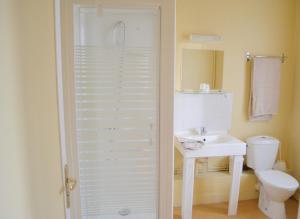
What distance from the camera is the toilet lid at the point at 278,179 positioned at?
2271mm

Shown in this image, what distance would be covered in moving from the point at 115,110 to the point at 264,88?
84.6 inches

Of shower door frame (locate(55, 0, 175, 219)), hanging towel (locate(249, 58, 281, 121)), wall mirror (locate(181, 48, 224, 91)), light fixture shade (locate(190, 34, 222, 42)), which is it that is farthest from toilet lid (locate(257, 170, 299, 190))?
light fixture shade (locate(190, 34, 222, 42))

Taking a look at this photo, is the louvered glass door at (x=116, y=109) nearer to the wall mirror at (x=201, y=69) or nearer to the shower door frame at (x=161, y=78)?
the shower door frame at (x=161, y=78)

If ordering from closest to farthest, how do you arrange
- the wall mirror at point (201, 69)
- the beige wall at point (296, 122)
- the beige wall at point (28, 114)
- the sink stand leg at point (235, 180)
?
the beige wall at point (28, 114) < the sink stand leg at point (235, 180) < the wall mirror at point (201, 69) < the beige wall at point (296, 122)

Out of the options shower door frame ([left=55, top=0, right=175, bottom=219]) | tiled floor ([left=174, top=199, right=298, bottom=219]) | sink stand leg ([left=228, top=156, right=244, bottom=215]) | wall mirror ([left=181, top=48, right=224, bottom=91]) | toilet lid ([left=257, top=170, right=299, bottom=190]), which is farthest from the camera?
wall mirror ([left=181, top=48, right=224, bottom=91])

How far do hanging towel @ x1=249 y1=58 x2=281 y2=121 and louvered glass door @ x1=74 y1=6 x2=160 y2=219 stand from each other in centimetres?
182

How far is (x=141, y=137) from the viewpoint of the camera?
1.53m

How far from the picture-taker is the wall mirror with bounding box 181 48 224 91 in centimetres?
264

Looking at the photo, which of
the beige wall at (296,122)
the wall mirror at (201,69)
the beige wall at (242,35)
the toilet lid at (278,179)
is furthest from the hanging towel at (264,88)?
the toilet lid at (278,179)

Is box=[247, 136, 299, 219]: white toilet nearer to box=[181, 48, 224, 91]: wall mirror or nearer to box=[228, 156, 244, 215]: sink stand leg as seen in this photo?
box=[228, 156, 244, 215]: sink stand leg

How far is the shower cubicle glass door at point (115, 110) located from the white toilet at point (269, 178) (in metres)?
1.52

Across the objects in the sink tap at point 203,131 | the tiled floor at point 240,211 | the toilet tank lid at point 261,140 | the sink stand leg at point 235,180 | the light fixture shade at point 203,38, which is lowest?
the tiled floor at point 240,211

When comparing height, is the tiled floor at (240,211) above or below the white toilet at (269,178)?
below

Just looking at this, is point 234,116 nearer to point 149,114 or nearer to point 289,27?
point 289,27
